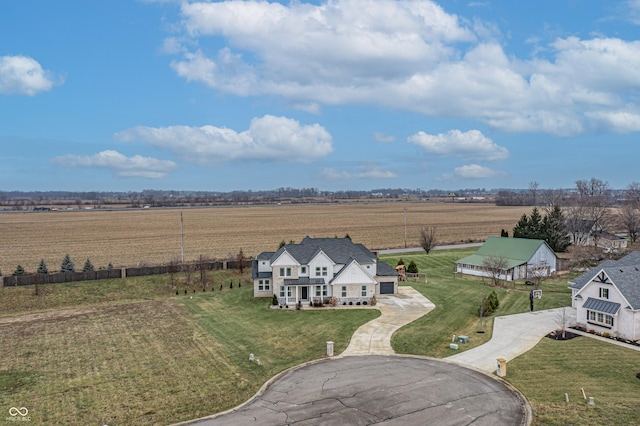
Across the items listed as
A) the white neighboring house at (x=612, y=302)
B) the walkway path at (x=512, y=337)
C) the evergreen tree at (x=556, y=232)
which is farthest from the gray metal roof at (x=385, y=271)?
the evergreen tree at (x=556, y=232)

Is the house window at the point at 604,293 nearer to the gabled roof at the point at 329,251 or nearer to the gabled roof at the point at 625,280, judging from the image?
the gabled roof at the point at 625,280

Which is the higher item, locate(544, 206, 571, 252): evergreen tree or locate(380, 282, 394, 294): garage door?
locate(544, 206, 571, 252): evergreen tree

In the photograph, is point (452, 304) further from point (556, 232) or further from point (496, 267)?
point (556, 232)

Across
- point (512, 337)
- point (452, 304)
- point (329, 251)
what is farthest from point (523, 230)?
point (512, 337)

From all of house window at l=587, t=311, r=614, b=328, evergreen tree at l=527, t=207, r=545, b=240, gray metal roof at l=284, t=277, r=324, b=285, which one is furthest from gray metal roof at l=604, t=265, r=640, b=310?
evergreen tree at l=527, t=207, r=545, b=240

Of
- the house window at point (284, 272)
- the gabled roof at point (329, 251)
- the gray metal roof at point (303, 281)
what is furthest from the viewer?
the gabled roof at point (329, 251)

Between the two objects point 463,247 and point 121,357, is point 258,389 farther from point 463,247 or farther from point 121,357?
point 463,247

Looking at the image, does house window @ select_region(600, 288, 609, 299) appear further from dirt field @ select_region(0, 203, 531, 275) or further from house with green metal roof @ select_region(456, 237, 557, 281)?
dirt field @ select_region(0, 203, 531, 275)
